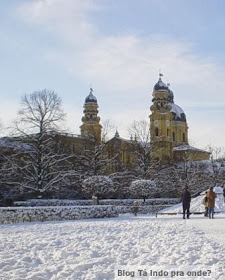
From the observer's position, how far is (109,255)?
34.3ft

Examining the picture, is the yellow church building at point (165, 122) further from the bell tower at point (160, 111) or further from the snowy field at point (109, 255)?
the snowy field at point (109, 255)

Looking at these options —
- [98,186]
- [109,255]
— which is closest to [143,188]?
[98,186]

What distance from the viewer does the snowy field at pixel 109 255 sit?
339 inches

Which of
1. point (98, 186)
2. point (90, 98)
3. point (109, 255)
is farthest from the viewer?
point (90, 98)

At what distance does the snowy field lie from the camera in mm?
8609

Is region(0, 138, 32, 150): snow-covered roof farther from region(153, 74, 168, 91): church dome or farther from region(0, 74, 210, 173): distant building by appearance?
region(153, 74, 168, 91): church dome

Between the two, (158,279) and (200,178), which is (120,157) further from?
(158,279)

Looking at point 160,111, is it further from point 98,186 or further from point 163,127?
point 98,186

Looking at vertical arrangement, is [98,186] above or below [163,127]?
below

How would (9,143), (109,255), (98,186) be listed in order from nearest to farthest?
(109,255) → (98,186) → (9,143)

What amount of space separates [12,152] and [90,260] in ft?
121

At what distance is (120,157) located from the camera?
62.3m

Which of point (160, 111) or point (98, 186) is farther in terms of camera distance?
point (160, 111)

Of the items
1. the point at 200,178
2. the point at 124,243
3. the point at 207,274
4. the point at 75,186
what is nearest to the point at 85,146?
the point at 75,186
